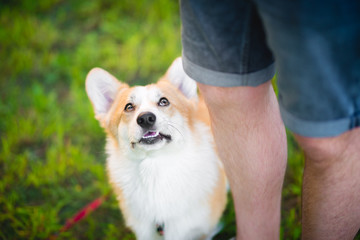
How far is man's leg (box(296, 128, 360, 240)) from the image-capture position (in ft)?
3.14

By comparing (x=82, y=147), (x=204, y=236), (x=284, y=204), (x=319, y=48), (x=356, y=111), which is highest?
(x=319, y=48)

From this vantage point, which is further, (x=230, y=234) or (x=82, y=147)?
(x=82, y=147)

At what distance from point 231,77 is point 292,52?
0.28m

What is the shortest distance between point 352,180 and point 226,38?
696 mm

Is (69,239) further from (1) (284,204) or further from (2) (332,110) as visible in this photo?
(2) (332,110)

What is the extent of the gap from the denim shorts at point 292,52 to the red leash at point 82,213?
1.40 meters

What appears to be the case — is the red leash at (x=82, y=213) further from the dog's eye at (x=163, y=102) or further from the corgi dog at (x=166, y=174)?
the dog's eye at (x=163, y=102)

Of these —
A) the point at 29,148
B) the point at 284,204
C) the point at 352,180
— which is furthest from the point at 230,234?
the point at 29,148

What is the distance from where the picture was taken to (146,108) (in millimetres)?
1530

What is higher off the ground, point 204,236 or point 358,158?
point 358,158

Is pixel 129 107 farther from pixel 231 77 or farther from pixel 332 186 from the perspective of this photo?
pixel 332 186

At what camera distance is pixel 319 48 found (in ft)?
2.39

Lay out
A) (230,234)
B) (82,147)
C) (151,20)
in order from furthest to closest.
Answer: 1. (151,20)
2. (82,147)
3. (230,234)

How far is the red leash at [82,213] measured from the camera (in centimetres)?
190
